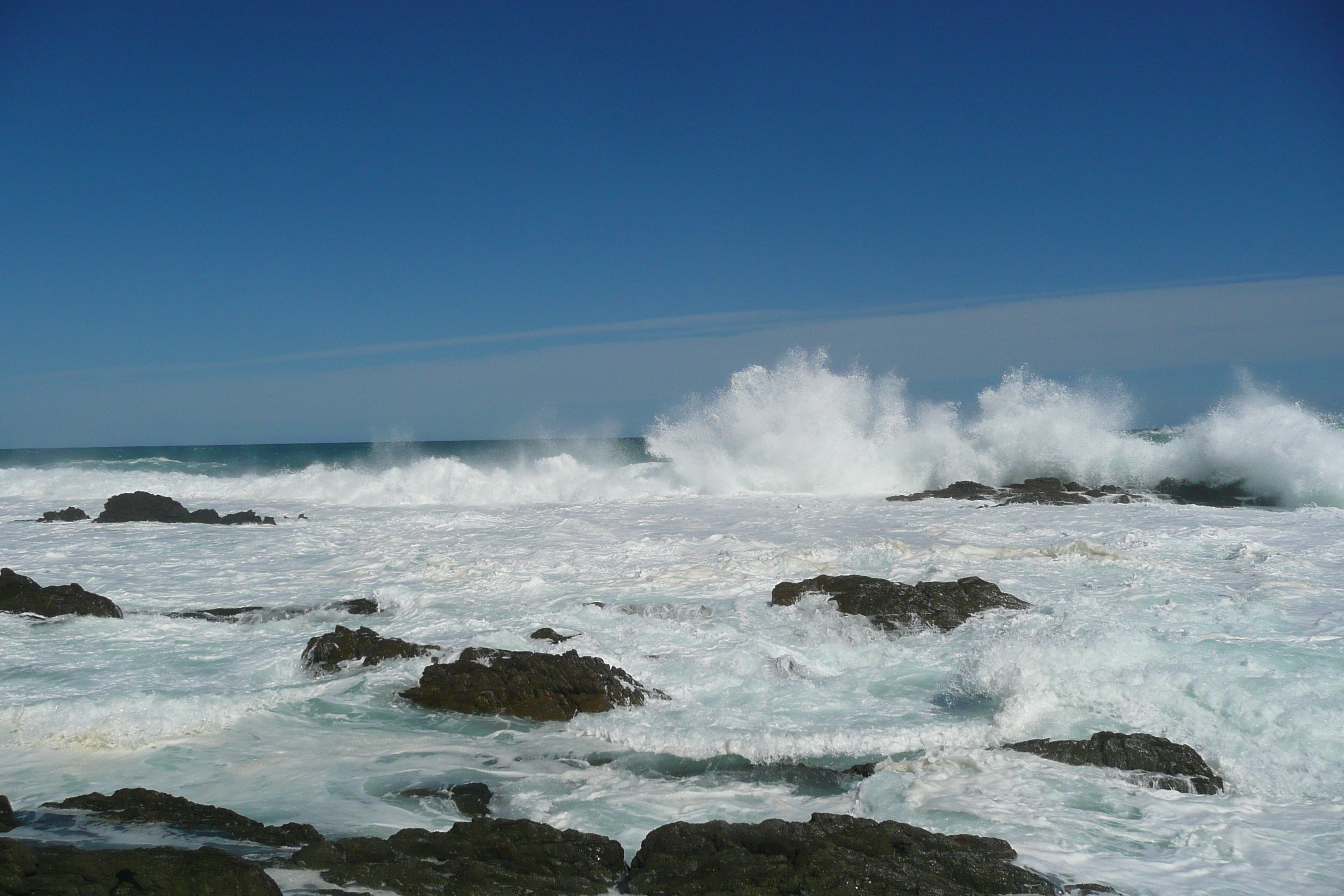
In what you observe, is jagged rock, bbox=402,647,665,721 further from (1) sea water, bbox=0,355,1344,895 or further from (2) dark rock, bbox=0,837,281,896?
(2) dark rock, bbox=0,837,281,896

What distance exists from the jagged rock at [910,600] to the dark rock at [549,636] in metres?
2.55

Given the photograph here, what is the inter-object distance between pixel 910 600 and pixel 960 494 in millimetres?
13042

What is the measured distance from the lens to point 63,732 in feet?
19.7

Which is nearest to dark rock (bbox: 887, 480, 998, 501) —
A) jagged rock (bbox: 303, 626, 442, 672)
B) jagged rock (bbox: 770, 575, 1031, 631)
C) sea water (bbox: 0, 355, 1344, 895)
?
sea water (bbox: 0, 355, 1344, 895)

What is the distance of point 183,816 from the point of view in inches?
169

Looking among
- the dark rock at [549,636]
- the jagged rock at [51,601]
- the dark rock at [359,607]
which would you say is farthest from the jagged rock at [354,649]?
the jagged rock at [51,601]

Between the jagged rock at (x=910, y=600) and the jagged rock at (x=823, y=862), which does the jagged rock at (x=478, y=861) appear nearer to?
the jagged rock at (x=823, y=862)

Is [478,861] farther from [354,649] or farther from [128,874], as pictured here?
[354,649]

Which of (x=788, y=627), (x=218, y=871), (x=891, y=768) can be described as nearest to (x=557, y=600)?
(x=788, y=627)

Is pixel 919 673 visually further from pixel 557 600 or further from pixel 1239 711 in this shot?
pixel 557 600

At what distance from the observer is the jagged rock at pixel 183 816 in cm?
414

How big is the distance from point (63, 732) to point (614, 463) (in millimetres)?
25647

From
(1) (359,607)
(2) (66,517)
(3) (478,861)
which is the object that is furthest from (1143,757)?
(2) (66,517)

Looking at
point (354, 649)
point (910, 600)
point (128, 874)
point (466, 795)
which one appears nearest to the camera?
point (128, 874)
